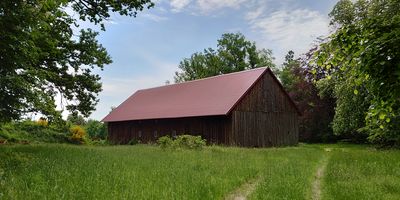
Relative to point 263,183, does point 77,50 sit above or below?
above

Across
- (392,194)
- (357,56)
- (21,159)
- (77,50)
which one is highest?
(77,50)

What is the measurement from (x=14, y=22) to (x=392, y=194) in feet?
42.5

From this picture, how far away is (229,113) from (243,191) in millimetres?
26259

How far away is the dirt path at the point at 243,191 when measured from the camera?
35.3 ft

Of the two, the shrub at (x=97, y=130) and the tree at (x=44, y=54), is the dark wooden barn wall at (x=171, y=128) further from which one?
the tree at (x=44, y=54)

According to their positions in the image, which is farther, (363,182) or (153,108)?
(153,108)

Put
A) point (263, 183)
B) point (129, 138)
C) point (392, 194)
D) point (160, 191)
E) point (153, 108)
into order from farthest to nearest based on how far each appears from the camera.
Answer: point (129, 138) < point (153, 108) < point (263, 183) < point (392, 194) < point (160, 191)

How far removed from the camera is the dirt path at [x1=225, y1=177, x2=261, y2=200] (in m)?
10.8

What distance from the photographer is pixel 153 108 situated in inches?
1893

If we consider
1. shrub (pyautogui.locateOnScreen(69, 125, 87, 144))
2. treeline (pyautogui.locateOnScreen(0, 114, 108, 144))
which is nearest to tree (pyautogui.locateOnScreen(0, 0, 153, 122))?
treeline (pyautogui.locateOnScreen(0, 114, 108, 144))

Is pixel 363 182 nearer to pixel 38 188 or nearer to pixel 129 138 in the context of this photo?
pixel 38 188

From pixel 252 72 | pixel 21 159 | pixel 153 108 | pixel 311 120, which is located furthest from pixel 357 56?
pixel 311 120

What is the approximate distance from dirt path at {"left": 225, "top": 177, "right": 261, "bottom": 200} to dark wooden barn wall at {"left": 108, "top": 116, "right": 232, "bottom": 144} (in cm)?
2509

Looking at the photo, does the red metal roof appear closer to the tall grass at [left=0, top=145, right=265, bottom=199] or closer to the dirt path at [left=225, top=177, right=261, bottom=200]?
the tall grass at [left=0, top=145, right=265, bottom=199]
